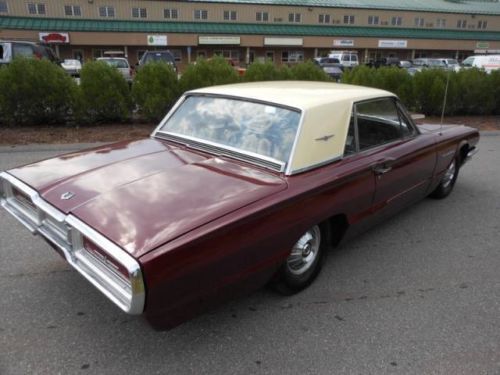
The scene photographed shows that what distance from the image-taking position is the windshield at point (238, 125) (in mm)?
2998

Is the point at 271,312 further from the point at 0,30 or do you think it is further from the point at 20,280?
the point at 0,30

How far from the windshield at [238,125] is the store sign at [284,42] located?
45440mm

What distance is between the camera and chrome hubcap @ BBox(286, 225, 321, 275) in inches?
117

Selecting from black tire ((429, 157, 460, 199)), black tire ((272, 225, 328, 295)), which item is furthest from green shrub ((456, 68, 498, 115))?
black tire ((272, 225, 328, 295))

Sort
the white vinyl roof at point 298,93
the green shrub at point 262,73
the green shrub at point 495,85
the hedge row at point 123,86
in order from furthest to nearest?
the green shrub at point 495,85, the green shrub at point 262,73, the hedge row at point 123,86, the white vinyl roof at point 298,93

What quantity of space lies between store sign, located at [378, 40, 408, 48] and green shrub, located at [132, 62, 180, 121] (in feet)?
153

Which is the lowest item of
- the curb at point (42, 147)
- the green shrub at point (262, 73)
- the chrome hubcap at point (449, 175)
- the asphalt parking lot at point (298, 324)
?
the asphalt parking lot at point (298, 324)

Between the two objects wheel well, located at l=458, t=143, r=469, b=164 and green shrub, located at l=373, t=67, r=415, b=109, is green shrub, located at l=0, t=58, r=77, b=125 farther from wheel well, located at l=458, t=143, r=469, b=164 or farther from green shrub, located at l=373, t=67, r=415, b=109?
green shrub, located at l=373, t=67, r=415, b=109

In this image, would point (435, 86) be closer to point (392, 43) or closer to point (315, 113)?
point (315, 113)

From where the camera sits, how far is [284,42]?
47.1 metres

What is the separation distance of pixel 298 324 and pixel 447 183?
11.1ft

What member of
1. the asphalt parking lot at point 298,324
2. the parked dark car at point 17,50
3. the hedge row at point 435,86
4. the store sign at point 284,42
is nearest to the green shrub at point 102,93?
the parked dark car at point 17,50

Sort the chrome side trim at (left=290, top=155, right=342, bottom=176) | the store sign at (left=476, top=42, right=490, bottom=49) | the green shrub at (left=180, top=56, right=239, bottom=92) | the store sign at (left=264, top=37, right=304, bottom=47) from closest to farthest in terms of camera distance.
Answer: the chrome side trim at (left=290, top=155, right=342, bottom=176)
the green shrub at (left=180, top=56, right=239, bottom=92)
the store sign at (left=264, top=37, right=304, bottom=47)
the store sign at (left=476, top=42, right=490, bottom=49)

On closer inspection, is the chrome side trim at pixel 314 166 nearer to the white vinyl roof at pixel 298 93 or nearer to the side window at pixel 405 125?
the white vinyl roof at pixel 298 93
